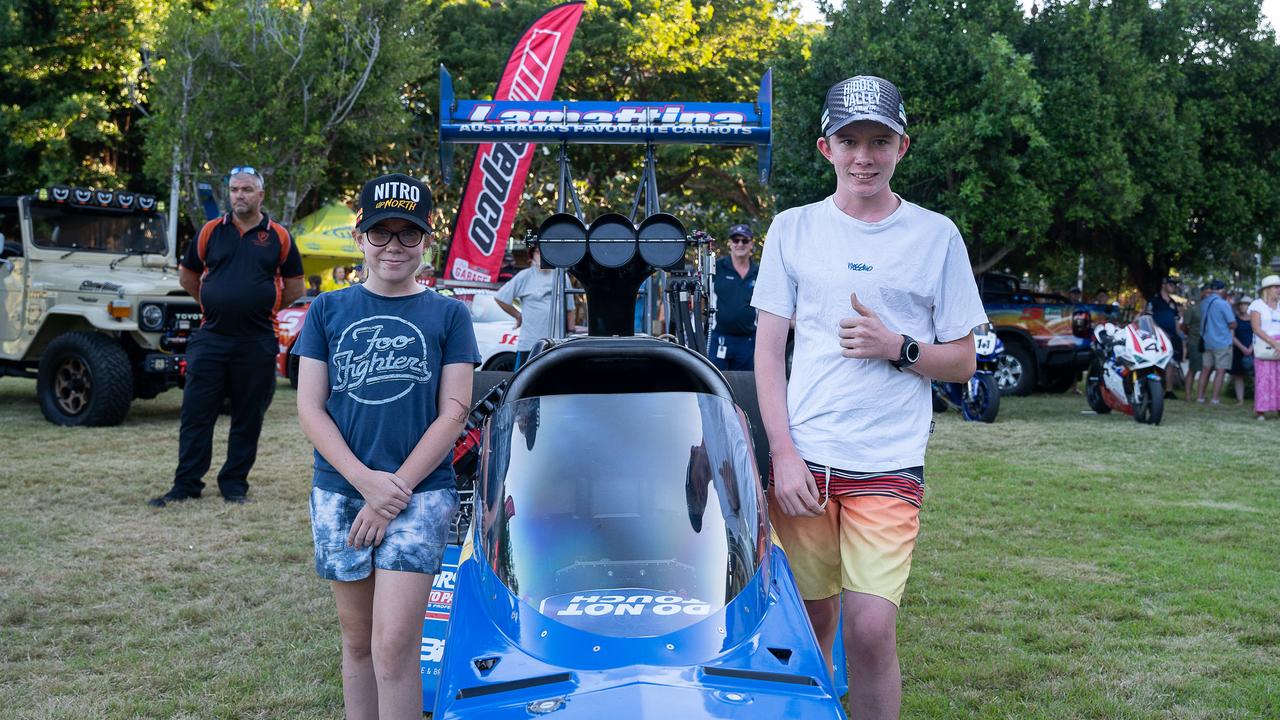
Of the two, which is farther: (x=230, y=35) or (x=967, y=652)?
(x=230, y=35)

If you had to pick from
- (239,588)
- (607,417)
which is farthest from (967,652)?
(239,588)

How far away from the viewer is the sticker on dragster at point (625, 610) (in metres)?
2.30

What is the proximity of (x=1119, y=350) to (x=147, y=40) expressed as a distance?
16251mm

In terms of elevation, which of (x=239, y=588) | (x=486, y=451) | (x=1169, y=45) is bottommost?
(x=239, y=588)

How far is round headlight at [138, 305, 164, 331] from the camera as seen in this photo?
10836 millimetres

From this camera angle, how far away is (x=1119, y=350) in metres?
12.9

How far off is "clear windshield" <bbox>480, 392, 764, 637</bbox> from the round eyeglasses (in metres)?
0.53

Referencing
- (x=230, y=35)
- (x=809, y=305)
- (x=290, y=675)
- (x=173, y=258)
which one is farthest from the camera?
(x=230, y=35)

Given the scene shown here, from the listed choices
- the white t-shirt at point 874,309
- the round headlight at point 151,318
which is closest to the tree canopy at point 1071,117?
the round headlight at point 151,318

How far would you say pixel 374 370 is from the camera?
2.89 meters

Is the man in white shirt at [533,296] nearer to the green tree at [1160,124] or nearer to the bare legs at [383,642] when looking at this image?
the bare legs at [383,642]

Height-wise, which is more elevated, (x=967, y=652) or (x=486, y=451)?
(x=486, y=451)

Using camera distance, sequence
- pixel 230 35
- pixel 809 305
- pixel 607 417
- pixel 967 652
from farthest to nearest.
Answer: pixel 230 35
pixel 967 652
pixel 809 305
pixel 607 417

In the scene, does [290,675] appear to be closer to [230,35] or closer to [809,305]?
[809,305]
